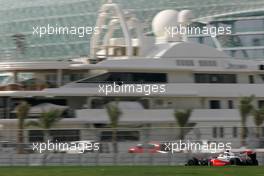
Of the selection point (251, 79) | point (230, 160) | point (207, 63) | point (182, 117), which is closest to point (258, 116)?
point (251, 79)

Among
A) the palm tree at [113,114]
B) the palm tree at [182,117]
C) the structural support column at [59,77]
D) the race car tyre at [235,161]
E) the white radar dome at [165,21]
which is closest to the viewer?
the race car tyre at [235,161]

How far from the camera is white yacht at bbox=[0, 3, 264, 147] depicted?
4838 centimetres

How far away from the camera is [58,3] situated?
8100 centimetres

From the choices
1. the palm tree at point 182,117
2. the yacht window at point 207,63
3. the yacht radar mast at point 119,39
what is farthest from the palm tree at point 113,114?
the yacht window at point 207,63

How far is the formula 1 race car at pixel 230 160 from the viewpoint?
31934 mm

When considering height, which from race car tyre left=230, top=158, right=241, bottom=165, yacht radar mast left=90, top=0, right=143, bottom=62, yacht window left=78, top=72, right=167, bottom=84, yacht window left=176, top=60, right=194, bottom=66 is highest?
yacht radar mast left=90, top=0, right=143, bottom=62

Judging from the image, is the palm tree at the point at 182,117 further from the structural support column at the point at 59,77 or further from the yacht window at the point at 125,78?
the structural support column at the point at 59,77

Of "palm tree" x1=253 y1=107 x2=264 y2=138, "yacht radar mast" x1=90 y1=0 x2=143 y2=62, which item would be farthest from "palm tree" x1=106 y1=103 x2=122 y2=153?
"palm tree" x1=253 y1=107 x2=264 y2=138

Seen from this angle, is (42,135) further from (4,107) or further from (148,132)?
(4,107)

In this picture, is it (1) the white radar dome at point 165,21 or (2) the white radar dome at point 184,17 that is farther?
(1) the white radar dome at point 165,21

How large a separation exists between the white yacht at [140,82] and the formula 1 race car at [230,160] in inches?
502

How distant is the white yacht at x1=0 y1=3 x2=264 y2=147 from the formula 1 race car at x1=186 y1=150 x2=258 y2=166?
41.9 feet

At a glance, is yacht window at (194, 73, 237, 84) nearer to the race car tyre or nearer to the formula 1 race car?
the formula 1 race car
